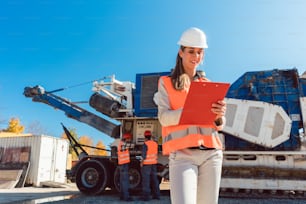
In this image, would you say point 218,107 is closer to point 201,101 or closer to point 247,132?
point 201,101

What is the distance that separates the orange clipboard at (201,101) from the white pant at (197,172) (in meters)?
0.19

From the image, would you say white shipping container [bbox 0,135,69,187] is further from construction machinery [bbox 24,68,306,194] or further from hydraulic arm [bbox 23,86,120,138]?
construction machinery [bbox 24,68,306,194]

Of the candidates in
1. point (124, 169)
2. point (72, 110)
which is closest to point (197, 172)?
point (124, 169)

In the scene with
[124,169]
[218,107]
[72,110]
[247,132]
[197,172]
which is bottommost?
[124,169]

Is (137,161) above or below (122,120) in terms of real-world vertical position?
below

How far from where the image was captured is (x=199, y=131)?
172 cm

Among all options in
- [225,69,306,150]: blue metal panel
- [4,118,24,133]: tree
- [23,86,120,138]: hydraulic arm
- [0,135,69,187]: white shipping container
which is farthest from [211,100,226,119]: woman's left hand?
[4,118,24,133]: tree

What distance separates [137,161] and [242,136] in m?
2.90

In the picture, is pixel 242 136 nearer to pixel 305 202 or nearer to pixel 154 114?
pixel 305 202

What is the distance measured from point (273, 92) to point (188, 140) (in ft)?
21.3

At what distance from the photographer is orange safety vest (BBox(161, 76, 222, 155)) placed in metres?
1.67

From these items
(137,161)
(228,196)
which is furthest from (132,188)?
(228,196)

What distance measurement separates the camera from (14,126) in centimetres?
4566

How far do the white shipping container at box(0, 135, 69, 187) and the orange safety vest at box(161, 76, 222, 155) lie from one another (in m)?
12.9
